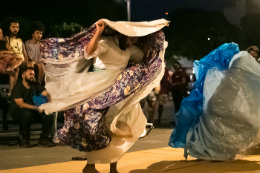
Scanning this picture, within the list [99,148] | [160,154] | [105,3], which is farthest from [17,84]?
[105,3]

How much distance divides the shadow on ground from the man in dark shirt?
8.12ft

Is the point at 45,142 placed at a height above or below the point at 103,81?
below

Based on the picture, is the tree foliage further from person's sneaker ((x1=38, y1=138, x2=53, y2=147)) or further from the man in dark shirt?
person's sneaker ((x1=38, y1=138, x2=53, y2=147))

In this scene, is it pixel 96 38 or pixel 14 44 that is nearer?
pixel 96 38

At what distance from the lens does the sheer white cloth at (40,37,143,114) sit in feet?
12.5

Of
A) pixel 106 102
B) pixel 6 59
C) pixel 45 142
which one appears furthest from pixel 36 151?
pixel 106 102

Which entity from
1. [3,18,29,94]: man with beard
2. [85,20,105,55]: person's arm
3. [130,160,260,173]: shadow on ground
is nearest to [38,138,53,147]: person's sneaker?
[3,18,29,94]: man with beard

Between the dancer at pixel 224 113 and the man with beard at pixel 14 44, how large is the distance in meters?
3.18

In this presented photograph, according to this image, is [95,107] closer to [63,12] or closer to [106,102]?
[106,102]

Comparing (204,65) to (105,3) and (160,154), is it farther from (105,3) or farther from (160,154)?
(105,3)

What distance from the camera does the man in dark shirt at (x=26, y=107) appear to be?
620 centimetres

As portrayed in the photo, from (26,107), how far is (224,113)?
3.24 meters

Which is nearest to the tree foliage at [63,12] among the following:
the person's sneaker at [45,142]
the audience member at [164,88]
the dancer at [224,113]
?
the audience member at [164,88]

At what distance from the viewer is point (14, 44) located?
6641 millimetres
